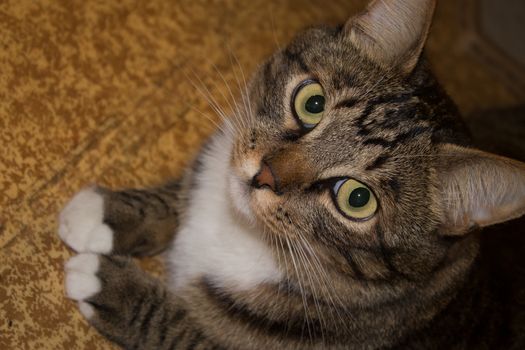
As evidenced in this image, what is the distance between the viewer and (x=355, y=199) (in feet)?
4.67

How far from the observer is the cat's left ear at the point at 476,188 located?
1263mm

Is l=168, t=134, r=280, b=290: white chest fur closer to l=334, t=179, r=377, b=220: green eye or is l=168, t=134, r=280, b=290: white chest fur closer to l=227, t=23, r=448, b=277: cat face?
l=227, t=23, r=448, b=277: cat face

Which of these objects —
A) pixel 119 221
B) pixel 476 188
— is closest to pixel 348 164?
pixel 476 188

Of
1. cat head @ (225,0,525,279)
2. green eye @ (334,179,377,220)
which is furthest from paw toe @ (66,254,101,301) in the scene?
green eye @ (334,179,377,220)

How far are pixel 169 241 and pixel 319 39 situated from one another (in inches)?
32.1

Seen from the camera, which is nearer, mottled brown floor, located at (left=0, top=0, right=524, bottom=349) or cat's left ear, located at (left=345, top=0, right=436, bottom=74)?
cat's left ear, located at (left=345, top=0, right=436, bottom=74)

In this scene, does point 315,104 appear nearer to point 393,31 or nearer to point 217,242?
point 393,31

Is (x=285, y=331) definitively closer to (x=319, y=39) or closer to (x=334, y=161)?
(x=334, y=161)

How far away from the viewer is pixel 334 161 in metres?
1.42

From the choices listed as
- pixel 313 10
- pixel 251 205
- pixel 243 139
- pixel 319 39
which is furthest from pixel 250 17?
pixel 251 205

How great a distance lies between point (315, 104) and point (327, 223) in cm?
33

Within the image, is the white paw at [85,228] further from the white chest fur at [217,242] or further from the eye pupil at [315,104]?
the eye pupil at [315,104]

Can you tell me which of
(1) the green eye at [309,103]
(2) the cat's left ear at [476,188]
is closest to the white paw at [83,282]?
(1) the green eye at [309,103]

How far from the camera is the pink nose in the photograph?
1444 millimetres
